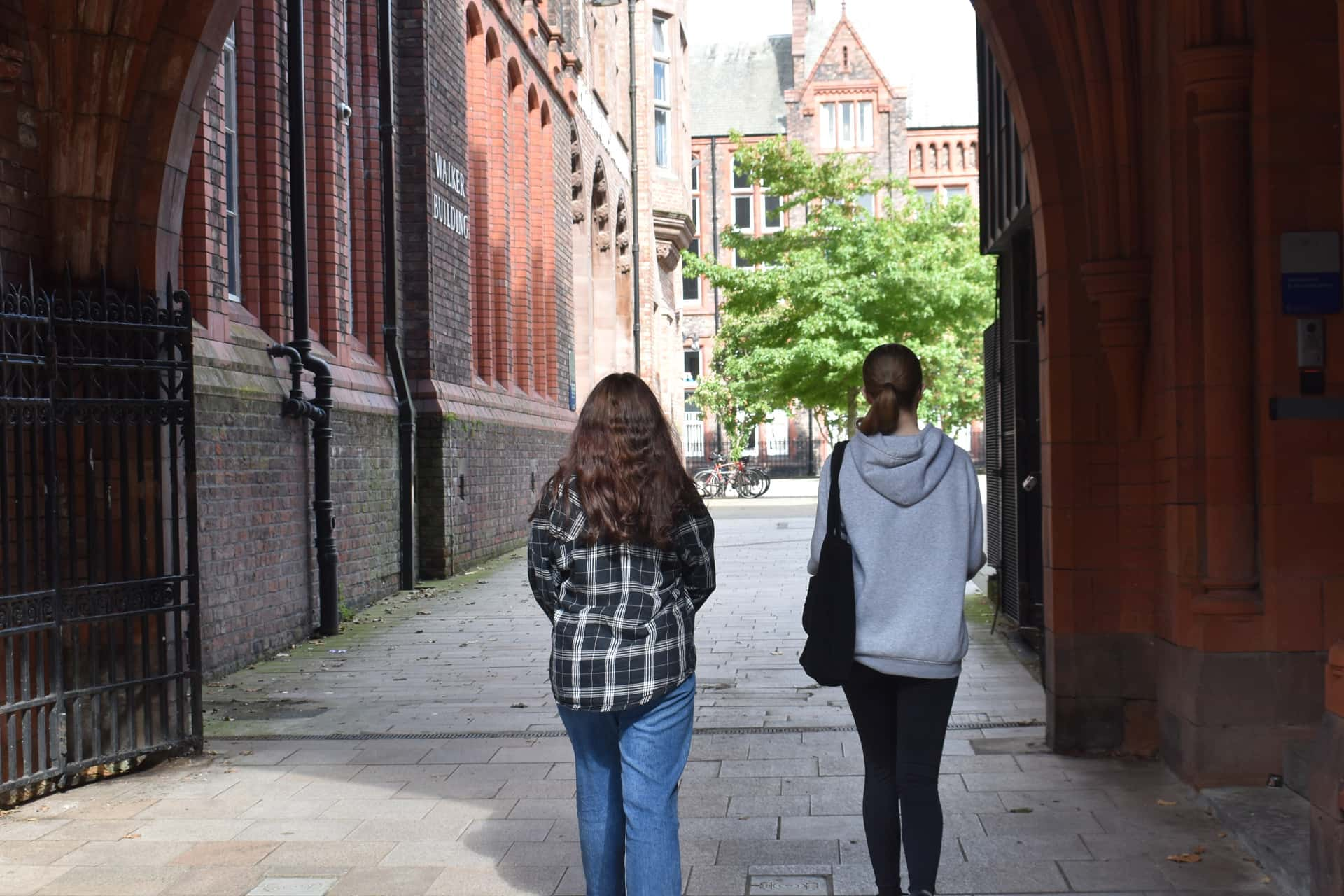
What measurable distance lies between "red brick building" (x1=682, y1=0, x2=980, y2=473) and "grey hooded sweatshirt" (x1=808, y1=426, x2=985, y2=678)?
173 ft

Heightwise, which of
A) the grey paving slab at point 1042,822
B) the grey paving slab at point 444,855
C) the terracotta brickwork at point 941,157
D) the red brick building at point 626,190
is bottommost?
the grey paving slab at point 444,855

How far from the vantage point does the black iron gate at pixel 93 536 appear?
6.33 metres

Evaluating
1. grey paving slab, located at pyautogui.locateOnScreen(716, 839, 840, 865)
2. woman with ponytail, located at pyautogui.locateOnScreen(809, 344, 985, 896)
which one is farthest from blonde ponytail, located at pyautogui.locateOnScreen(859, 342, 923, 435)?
grey paving slab, located at pyautogui.locateOnScreen(716, 839, 840, 865)

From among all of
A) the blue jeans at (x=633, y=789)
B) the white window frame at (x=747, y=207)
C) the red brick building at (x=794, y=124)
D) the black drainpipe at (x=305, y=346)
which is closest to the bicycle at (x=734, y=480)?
the red brick building at (x=794, y=124)

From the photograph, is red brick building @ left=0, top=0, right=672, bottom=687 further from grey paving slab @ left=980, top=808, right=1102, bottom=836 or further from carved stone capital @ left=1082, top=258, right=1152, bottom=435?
carved stone capital @ left=1082, top=258, right=1152, bottom=435

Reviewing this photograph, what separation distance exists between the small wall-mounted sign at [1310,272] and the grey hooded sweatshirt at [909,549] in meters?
2.08

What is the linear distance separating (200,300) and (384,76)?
18.5 feet

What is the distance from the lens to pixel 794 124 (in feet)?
199

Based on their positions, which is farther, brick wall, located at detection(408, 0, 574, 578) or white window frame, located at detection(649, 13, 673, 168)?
white window frame, located at detection(649, 13, 673, 168)

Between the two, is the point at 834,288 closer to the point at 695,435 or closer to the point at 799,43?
the point at 695,435

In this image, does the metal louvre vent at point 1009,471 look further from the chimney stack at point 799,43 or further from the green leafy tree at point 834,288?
the chimney stack at point 799,43

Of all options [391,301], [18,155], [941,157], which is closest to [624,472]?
[18,155]

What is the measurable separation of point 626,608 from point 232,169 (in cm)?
826

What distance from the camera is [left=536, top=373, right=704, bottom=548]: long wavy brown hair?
3.82 meters
